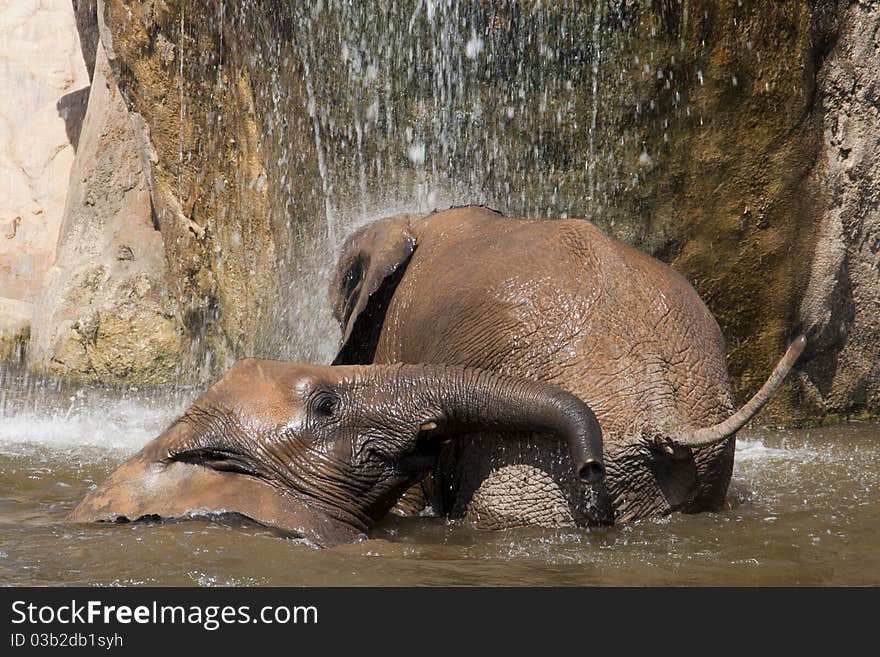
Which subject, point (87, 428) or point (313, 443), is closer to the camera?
point (313, 443)

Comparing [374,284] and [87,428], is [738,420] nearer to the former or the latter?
[374,284]

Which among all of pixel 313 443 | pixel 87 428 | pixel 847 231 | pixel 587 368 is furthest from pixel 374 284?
pixel 847 231

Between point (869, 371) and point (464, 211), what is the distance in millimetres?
3868

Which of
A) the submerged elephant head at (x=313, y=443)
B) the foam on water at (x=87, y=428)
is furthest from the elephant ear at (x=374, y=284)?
the foam on water at (x=87, y=428)

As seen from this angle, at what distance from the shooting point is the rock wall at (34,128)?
1875 centimetres

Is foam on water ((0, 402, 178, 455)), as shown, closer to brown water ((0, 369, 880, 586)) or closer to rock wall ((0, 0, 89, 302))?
brown water ((0, 369, 880, 586))

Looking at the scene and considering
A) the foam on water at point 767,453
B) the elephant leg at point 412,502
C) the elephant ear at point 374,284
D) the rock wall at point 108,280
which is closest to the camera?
the elephant leg at point 412,502

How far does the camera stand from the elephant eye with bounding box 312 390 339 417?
5.09 metres

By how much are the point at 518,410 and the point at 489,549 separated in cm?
53

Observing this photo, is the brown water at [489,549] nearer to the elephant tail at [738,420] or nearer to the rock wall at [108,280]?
the elephant tail at [738,420]

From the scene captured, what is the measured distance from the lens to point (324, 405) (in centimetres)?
510

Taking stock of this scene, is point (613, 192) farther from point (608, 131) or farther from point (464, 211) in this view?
point (464, 211)

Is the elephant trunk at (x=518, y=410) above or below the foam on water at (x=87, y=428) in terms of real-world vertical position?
below

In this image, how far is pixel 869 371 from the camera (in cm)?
889
